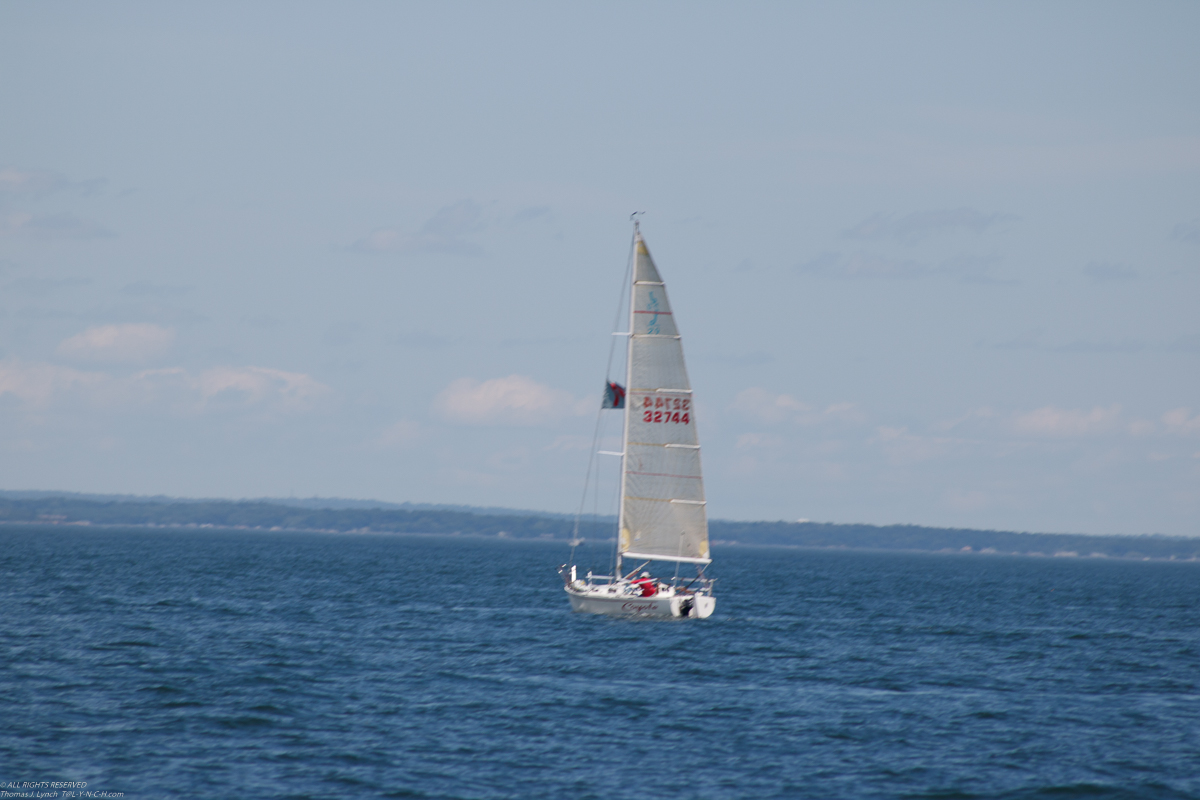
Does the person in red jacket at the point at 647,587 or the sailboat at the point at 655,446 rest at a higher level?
the sailboat at the point at 655,446

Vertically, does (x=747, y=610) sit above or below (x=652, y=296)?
below

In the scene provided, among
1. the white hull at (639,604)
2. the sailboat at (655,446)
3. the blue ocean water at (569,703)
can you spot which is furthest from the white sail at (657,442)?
the blue ocean water at (569,703)

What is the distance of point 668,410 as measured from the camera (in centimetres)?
5722

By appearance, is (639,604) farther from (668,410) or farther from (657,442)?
(668,410)

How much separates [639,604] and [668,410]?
9.29 metres

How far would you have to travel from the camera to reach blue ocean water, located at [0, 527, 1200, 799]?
29.5m

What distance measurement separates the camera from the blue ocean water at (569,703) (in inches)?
1161

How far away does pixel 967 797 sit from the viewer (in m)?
28.7

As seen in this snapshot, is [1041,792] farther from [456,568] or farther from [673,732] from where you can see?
[456,568]

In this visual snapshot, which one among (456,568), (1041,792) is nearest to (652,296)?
(1041,792)

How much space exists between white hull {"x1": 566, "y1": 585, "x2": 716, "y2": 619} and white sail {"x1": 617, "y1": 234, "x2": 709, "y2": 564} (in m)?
2.12

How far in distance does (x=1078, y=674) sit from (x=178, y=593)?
173 ft

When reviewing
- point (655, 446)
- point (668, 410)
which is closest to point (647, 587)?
point (655, 446)

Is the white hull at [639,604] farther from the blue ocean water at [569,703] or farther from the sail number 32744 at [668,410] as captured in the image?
the sail number 32744 at [668,410]
